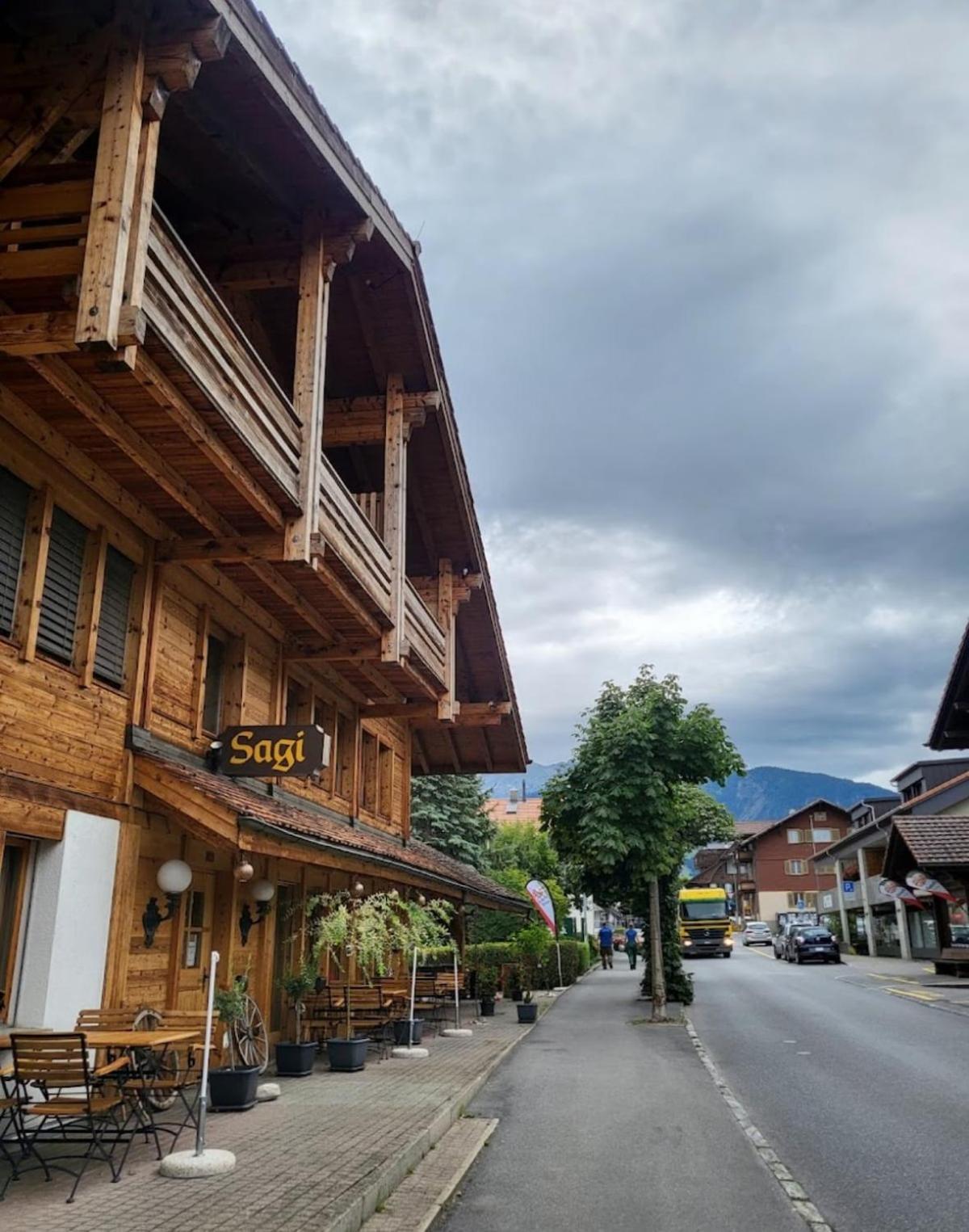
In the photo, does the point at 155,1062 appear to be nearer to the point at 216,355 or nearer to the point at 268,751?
the point at 268,751

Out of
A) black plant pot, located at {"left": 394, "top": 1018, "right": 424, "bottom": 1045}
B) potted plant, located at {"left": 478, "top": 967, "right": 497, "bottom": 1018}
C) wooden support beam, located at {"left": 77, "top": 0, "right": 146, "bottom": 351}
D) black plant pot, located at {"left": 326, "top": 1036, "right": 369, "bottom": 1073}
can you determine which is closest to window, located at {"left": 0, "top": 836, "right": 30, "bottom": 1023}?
wooden support beam, located at {"left": 77, "top": 0, "right": 146, "bottom": 351}

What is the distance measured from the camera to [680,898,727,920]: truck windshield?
48594 mm

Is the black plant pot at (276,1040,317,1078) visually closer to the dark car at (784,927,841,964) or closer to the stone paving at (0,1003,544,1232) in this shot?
the stone paving at (0,1003,544,1232)

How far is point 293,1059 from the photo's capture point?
12141 millimetres

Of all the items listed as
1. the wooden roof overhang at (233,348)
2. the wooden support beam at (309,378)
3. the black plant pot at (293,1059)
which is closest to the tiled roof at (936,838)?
the wooden roof overhang at (233,348)

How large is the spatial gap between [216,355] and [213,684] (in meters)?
5.25

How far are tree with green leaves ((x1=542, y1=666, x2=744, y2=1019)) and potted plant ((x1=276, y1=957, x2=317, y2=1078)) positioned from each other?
30.8 ft

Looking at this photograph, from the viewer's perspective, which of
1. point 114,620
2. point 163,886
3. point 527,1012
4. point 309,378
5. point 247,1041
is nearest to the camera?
point 114,620

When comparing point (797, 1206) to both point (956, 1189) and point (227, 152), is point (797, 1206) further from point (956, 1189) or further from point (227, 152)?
point (227, 152)

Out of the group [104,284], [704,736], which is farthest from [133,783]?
[704,736]

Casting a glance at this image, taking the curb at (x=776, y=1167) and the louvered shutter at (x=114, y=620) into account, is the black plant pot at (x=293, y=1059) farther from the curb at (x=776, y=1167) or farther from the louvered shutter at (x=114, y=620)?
the louvered shutter at (x=114, y=620)

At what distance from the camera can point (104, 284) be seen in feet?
22.9

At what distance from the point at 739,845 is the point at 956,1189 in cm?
9403

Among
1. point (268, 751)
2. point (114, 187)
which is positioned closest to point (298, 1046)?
point (268, 751)
